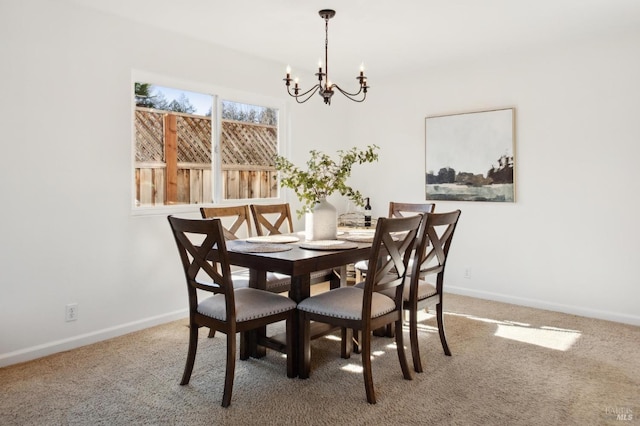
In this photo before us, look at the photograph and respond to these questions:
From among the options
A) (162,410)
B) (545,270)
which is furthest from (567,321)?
(162,410)

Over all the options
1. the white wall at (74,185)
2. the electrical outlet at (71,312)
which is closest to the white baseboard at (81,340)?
the white wall at (74,185)

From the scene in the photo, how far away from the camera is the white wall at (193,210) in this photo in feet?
9.52

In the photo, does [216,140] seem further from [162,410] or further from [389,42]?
[162,410]

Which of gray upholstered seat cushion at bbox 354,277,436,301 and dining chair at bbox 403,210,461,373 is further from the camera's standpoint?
gray upholstered seat cushion at bbox 354,277,436,301

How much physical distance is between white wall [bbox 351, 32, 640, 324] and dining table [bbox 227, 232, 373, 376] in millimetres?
1837

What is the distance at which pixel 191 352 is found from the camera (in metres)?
2.51

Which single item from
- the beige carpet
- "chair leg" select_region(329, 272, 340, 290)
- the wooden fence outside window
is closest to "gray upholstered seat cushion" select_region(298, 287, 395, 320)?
the beige carpet

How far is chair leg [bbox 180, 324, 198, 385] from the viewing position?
2.50 metres

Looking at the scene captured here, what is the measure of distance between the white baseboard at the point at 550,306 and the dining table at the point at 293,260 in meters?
1.88

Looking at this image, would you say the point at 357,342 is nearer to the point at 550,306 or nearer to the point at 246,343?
the point at 246,343

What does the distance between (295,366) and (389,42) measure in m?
2.80

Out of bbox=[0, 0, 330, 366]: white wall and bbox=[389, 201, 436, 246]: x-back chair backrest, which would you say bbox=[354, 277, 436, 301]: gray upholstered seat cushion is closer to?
bbox=[389, 201, 436, 246]: x-back chair backrest

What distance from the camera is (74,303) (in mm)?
3145

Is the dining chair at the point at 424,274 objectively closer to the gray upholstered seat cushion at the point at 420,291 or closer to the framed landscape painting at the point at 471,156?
the gray upholstered seat cushion at the point at 420,291
